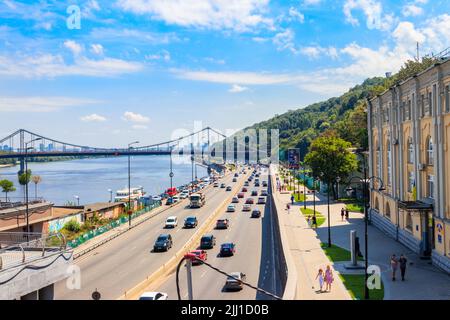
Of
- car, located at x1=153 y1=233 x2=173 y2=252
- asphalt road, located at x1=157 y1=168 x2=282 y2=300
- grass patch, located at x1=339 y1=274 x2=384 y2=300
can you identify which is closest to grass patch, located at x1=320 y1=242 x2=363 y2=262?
asphalt road, located at x1=157 y1=168 x2=282 y2=300

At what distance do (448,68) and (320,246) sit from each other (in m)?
16.5

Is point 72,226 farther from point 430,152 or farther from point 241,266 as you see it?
point 430,152

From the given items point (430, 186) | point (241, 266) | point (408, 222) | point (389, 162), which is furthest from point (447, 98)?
point (241, 266)

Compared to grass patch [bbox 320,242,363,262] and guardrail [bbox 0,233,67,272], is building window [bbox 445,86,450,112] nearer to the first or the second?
grass patch [bbox 320,242,363,262]

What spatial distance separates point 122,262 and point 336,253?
1586cm

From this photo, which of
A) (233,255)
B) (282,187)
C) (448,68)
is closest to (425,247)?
(448,68)

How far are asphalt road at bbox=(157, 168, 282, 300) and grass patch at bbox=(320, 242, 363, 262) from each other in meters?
3.94

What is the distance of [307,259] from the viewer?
33094 millimetres

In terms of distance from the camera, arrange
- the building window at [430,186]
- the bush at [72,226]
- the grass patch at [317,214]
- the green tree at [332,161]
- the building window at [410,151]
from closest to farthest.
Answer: the building window at [430,186] < the building window at [410,151] < the grass patch at [317,214] < the bush at [72,226] < the green tree at [332,161]

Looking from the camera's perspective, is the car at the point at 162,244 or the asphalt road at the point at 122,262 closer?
the asphalt road at the point at 122,262

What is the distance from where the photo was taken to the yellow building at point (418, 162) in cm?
2850

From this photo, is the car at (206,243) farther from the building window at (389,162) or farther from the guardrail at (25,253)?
the guardrail at (25,253)

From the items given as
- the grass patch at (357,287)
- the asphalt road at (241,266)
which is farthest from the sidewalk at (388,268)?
the asphalt road at (241,266)
